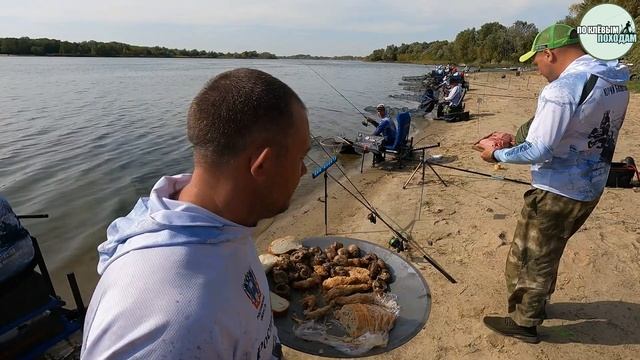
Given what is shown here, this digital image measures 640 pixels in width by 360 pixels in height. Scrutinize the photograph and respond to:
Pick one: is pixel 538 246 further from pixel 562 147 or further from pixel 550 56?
pixel 550 56

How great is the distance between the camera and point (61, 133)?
15.4m

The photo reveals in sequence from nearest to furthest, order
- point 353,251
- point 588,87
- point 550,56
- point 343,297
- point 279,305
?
point 588,87 < point 550,56 < point 279,305 < point 343,297 < point 353,251

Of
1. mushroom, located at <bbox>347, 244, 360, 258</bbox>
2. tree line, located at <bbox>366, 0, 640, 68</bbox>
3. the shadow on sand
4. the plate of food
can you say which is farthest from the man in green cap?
tree line, located at <bbox>366, 0, 640, 68</bbox>

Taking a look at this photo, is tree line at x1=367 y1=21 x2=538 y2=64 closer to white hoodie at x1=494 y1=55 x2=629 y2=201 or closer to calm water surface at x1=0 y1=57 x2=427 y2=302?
calm water surface at x1=0 y1=57 x2=427 y2=302

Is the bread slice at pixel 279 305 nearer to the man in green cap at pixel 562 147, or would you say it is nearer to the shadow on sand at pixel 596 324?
the man in green cap at pixel 562 147

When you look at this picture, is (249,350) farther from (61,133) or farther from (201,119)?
(61,133)

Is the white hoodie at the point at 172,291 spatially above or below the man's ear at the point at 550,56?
below

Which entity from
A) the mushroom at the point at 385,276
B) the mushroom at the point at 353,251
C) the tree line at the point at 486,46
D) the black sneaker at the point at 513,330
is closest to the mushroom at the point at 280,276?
the mushroom at the point at 353,251

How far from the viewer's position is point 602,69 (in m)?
2.70

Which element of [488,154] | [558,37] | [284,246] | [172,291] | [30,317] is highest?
[558,37]

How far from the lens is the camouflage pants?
300 centimetres

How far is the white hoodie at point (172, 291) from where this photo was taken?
32.7 inches

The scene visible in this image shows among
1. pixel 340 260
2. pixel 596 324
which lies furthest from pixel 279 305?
pixel 596 324

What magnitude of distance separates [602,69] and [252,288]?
2.91 meters
